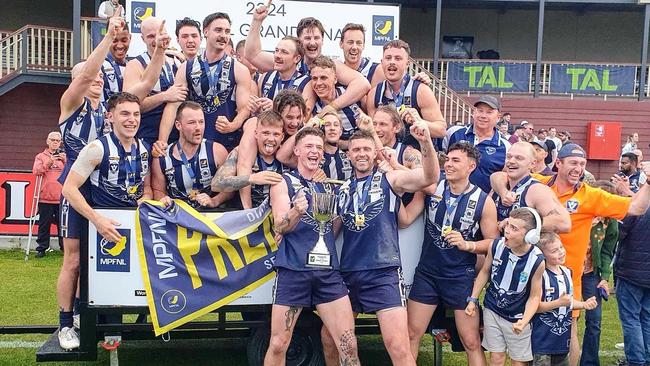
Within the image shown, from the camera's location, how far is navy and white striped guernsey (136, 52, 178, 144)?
5445 mm

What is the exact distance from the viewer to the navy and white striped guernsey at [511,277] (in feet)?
14.5

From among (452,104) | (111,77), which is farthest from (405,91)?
(452,104)

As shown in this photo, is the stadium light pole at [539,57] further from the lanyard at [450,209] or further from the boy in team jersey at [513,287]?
the boy in team jersey at [513,287]

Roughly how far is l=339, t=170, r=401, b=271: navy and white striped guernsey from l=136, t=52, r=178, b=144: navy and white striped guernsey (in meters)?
1.72

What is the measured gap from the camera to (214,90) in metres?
5.38

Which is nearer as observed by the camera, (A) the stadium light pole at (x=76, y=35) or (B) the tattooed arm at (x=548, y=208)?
(B) the tattooed arm at (x=548, y=208)

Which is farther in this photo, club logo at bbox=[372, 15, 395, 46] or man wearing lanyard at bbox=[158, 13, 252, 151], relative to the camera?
club logo at bbox=[372, 15, 395, 46]

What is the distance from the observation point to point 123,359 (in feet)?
19.3

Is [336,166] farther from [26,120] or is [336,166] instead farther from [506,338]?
[26,120]

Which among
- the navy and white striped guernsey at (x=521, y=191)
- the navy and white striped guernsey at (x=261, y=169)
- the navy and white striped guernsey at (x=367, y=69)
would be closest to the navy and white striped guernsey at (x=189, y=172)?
the navy and white striped guernsey at (x=261, y=169)

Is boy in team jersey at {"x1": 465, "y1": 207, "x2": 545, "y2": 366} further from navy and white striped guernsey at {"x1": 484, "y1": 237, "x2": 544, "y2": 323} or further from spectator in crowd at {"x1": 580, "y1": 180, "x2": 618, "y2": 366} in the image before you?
spectator in crowd at {"x1": 580, "y1": 180, "x2": 618, "y2": 366}

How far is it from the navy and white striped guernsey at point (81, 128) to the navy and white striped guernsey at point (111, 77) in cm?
50

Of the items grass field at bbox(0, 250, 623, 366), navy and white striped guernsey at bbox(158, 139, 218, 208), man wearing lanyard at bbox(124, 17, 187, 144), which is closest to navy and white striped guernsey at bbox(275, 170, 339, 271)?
navy and white striped guernsey at bbox(158, 139, 218, 208)

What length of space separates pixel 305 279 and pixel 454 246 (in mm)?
1095
